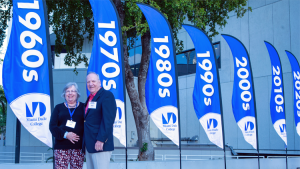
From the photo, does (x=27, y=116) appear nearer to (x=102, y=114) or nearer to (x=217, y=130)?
(x=102, y=114)

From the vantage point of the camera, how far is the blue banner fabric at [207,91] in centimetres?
835

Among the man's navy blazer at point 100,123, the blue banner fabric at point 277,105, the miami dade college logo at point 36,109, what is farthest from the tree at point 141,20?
the man's navy blazer at point 100,123

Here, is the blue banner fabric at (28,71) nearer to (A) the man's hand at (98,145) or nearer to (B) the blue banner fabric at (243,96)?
(A) the man's hand at (98,145)

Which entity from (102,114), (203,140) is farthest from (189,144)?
(102,114)

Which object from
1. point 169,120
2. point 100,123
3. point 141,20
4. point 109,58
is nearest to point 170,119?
point 169,120

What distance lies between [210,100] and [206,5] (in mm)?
5544

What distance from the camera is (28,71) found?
553 cm

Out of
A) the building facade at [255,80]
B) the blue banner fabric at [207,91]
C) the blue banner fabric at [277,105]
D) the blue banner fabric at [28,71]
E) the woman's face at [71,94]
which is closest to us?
the woman's face at [71,94]

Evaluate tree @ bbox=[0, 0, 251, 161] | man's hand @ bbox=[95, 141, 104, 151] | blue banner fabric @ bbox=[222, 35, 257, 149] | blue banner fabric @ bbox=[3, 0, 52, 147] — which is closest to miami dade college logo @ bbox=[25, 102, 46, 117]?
blue banner fabric @ bbox=[3, 0, 52, 147]

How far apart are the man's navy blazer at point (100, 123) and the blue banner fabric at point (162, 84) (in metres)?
3.51

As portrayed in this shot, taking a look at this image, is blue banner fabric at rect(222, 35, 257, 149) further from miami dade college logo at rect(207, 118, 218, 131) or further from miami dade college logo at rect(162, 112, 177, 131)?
miami dade college logo at rect(162, 112, 177, 131)

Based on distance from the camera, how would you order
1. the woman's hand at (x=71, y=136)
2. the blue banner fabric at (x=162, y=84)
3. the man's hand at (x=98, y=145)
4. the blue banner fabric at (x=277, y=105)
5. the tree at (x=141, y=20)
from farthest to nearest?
the tree at (x=141, y=20)
the blue banner fabric at (x=277, y=105)
the blue banner fabric at (x=162, y=84)
the woman's hand at (x=71, y=136)
the man's hand at (x=98, y=145)

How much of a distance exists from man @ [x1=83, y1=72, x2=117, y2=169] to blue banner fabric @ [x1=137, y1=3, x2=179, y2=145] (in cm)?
349

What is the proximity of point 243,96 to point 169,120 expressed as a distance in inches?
131
